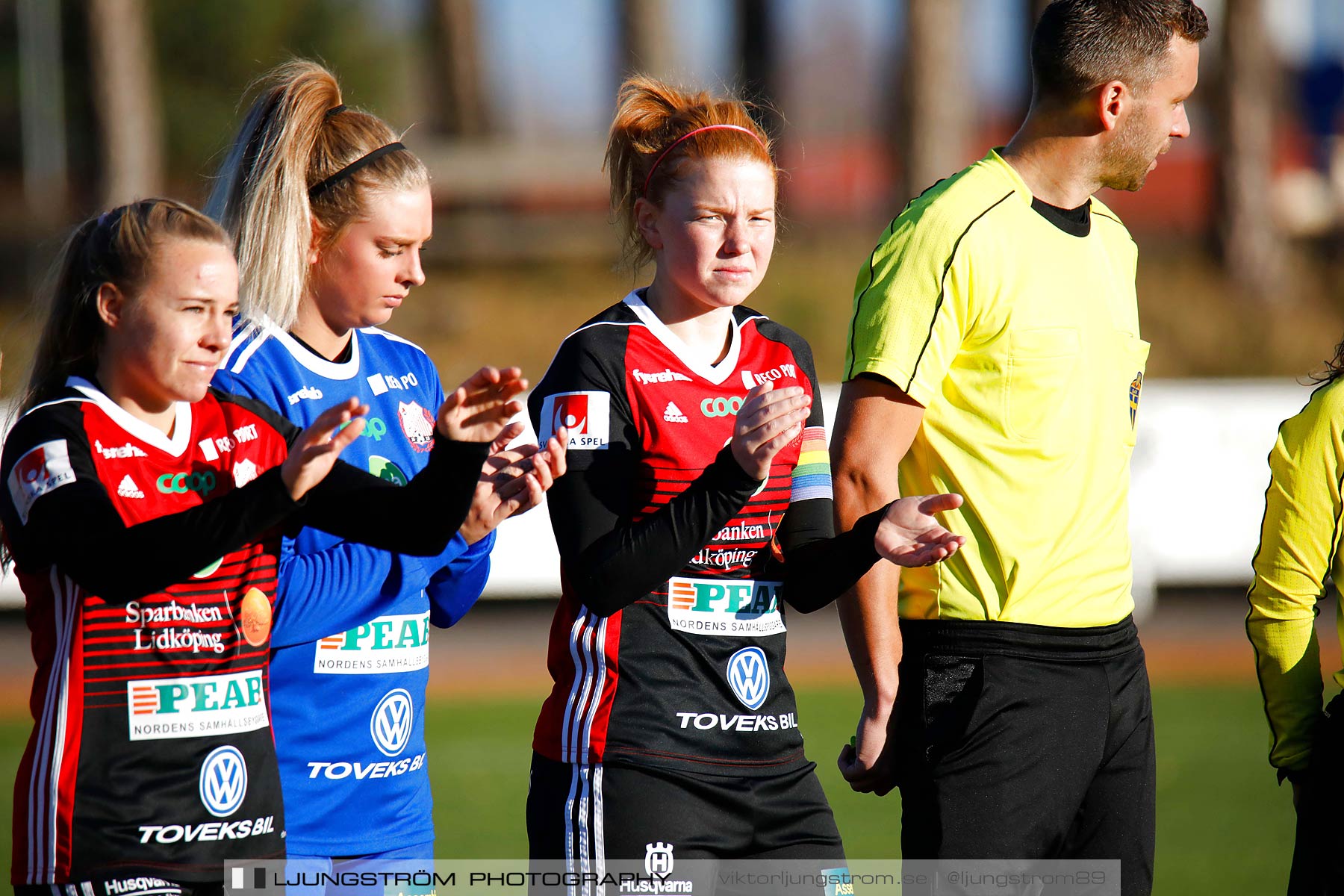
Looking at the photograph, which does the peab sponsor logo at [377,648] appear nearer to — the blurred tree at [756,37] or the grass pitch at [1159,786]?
the grass pitch at [1159,786]

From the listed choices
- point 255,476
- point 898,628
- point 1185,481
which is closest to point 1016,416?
point 898,628

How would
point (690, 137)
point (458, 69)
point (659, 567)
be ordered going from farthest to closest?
point (458, 69) → point (690, 137) → point (659, 567)

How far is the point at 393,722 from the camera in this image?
2.92m

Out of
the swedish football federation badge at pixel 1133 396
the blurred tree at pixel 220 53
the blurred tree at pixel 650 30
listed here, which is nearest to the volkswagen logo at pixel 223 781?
the swedish football federation badge at pixel 1133 396

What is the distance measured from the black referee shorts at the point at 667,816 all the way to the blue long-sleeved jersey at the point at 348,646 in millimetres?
362

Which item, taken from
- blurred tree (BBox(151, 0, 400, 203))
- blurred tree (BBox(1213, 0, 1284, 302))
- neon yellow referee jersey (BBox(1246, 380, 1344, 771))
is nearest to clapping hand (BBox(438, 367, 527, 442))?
neon yellow referee jersey (BBox(1246, 380, 1344, 771))

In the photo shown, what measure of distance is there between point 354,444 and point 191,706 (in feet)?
2.43

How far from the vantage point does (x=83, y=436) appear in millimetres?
2414

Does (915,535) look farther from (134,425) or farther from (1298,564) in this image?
(134,425)

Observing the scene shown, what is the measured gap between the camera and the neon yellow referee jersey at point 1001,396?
288cm

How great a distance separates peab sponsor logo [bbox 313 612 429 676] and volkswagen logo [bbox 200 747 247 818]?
383 mm

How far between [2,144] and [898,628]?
27776 mm

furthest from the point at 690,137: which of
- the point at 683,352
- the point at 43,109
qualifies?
the point at 43,109

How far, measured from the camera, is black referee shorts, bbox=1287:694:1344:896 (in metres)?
2.79
